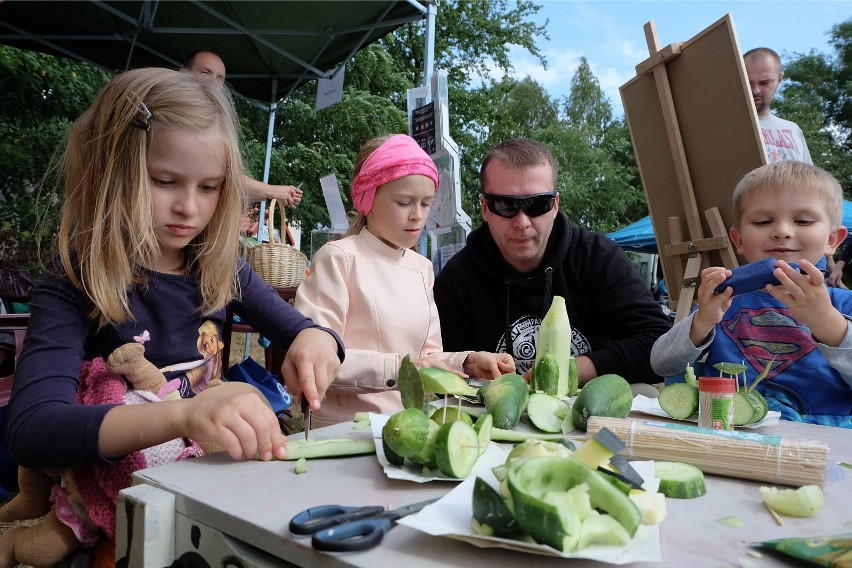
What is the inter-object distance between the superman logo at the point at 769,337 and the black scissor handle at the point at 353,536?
1583 mm

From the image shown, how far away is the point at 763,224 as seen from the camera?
6.70ft

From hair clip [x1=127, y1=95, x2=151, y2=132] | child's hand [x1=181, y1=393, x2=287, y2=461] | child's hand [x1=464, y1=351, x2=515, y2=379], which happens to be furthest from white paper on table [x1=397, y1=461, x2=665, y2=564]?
hair clip [x1=127, y1=95, x2=151, y2=132]

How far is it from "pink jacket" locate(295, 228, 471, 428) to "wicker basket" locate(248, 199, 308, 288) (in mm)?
1433

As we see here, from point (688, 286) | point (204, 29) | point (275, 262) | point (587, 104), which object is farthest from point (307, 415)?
point (587, 104)

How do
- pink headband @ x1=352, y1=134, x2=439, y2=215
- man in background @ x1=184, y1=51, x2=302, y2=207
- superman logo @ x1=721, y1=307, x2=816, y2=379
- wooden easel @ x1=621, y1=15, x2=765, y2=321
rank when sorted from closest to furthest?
superman logo @ x1=721, y1=307, x2=816, y2=379 < pink headband @ x1=352, y1=134, x2=439, y2=215 < wooden easel @ x1=621, y1=15, x2=765, y2=321 < man in background @ x1=184, y1=51, x2=302, y2=207

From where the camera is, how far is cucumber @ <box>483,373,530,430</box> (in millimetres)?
1284

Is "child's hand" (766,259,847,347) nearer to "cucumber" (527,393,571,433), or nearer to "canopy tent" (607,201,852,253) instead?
"cucumber" (527,393,571,433)

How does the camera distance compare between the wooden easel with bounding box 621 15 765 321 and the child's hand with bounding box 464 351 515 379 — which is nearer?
the child's hand with bounding box 464 351 515 379

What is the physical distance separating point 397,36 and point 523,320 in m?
17.4

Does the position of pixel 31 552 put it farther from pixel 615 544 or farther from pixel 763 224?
pixel 763 224

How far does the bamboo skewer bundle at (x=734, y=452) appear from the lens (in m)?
1.00

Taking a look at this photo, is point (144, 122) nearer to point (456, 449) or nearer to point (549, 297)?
point (456, 449)

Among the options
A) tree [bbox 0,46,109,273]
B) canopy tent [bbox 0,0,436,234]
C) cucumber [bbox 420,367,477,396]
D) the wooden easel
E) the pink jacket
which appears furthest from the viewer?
tree [bbox 0,46,109,273]

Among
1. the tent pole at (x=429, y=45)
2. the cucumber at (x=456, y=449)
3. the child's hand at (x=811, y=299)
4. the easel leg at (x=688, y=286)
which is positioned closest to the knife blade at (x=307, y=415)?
the cucumber at (x=456, y=449)
